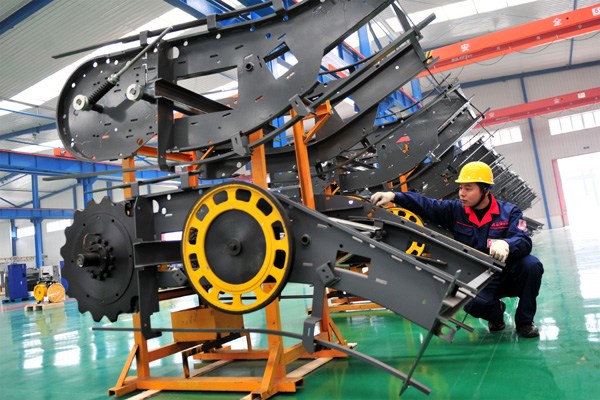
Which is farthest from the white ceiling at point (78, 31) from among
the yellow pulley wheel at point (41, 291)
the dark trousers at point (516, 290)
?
the dark trousers at point (516, 290)

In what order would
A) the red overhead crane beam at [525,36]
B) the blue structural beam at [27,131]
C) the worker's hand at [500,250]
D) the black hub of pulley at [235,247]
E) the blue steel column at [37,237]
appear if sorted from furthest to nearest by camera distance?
1. the blue steel column at [37,237]
2. the blue structural beam at [27,131]
3. the red overhead crane beam at [525,36]
4. the worker's hand at [500,250]
5. the black hub of pulley at [235,247]

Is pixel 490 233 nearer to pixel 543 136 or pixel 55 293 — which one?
pixel 55 293

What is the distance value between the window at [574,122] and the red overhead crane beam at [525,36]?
12.9 meters

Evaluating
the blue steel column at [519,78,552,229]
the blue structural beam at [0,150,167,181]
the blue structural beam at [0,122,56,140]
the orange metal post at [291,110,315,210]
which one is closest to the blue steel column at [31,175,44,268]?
the blue structural beam at [0,122,56,140]

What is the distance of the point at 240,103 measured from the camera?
2.86 meters

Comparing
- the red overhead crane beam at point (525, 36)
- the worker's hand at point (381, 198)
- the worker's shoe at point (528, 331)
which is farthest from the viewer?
the red overhead crane beam at point (525, 36)

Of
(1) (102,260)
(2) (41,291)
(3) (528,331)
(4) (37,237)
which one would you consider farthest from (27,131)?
(3) (528,331)

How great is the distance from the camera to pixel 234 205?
8.76 feet

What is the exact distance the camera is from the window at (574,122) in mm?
22812

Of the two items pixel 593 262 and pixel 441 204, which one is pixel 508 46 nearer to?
pixel 593 262

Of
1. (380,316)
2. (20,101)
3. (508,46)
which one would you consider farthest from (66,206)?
(380,316)

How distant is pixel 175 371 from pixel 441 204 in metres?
2.50

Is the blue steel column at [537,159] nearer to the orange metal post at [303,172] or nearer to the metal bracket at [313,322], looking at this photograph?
the orange metal post at [303,172]

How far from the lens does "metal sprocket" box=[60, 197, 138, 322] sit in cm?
306
